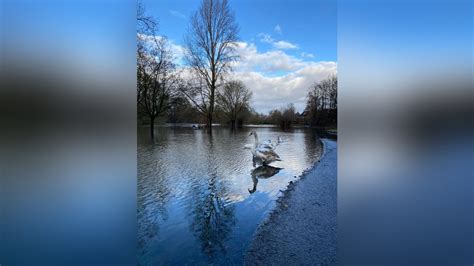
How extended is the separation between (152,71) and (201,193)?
1815 mm

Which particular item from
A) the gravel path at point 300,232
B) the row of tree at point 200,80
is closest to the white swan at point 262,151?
the row of tree at point 200,80

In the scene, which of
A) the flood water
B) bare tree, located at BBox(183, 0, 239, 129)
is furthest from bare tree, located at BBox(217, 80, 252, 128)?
the flood water

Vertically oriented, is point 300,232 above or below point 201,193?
below

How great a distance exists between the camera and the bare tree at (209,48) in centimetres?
245

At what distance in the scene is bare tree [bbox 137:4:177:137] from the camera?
6.80 ft

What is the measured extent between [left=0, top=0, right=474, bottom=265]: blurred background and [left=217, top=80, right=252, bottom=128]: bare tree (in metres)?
2.48

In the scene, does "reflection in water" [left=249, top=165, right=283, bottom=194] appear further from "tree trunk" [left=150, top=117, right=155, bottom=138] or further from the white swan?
"tree trunk" [left=150, top=117, right=155, bottom=138]
